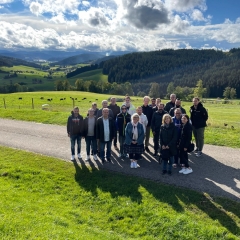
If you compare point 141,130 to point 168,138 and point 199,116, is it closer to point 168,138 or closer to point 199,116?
point 168,138

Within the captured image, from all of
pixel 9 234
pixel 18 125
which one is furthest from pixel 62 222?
pixel 18 125

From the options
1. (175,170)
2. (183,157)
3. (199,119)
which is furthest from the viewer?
(199,119)

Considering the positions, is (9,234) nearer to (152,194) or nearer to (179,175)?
(152,194)

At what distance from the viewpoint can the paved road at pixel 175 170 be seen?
900 centimetres

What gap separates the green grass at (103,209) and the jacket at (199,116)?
4156 millimetres

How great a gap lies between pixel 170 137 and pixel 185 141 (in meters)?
0.78

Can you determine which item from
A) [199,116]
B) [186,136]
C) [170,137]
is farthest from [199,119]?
[170,137]

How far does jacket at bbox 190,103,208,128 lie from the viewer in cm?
1168

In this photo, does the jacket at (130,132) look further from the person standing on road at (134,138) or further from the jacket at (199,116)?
the jacket at (199,116)

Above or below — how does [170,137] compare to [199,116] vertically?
below

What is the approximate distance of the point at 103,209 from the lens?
314 inches

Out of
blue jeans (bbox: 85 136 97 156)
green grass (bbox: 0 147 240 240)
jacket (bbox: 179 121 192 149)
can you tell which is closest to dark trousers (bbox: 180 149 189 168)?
jacket (bbox: 179 121 192 149)

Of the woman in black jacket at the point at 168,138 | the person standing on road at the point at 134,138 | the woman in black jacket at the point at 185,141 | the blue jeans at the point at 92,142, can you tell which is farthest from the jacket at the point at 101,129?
the woman in black jacket at the point at 185,141

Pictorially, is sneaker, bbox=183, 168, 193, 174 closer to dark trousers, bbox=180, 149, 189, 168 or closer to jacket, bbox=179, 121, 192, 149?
dark trousers, bbox=180, 149, 189, 168
